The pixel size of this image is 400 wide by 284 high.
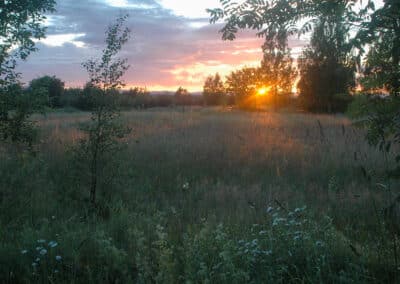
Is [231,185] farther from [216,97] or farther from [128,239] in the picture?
[216,97]

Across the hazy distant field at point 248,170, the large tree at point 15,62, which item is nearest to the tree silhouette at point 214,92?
the hazy distant field at point 248,170

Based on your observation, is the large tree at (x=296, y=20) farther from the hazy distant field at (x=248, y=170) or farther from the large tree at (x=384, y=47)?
the hazy distant field at (x=248, y=170)

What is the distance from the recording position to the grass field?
173 inches

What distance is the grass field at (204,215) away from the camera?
14.4 feet

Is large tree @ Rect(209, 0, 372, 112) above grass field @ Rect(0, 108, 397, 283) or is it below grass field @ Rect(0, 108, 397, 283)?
above

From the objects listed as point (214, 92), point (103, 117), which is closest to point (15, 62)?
point (103, 117)

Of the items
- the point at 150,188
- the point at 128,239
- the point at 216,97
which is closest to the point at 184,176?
the point at 150,188

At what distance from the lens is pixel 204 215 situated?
22.9ft

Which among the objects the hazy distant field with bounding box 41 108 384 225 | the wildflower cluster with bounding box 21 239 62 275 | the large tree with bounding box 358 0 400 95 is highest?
the large tree with bounding box 358 0 400 95

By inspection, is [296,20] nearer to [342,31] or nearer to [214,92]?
[342,31]

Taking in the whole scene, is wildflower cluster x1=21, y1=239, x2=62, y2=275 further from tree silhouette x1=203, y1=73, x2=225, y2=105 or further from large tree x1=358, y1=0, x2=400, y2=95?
tree silhouette x1=203, y1=73, x2=225, y2=105

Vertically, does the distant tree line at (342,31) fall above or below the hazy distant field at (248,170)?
above

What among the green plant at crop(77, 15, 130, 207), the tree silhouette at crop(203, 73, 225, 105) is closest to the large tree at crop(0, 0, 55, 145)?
the green plant at crop(77, 15, 130, 207)

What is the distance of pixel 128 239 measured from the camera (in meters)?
5.52
